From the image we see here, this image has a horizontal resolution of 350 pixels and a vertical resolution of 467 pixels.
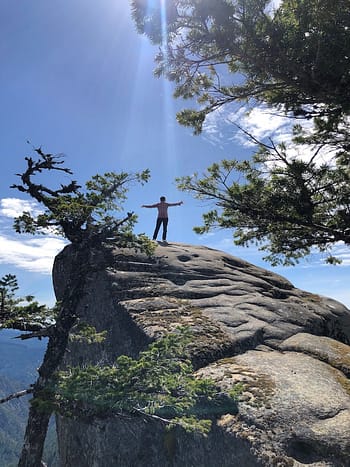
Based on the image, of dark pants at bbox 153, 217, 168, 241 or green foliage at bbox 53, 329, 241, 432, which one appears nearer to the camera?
green foliage at bbox 53, 329, 241, 432

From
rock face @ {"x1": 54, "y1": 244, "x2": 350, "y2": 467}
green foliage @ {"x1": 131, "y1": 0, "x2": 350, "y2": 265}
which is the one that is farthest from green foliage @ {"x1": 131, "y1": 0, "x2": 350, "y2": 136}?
rock face @ {"x1": 54, "y1": 244, "x2": 350, "y2": 467}

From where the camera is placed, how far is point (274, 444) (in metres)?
6.09

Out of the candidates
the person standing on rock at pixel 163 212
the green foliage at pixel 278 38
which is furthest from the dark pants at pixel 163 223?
the green foliage at pixel 278 38

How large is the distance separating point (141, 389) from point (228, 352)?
12.4 feet

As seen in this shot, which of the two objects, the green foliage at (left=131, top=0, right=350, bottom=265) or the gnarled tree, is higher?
the green foliage at (left=131, top=0, right=350, bottom=265)

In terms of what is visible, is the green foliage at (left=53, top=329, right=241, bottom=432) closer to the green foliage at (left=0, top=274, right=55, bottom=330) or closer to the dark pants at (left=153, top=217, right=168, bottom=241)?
the green foliage at (left=0, top=274, right=55, bottom=330)

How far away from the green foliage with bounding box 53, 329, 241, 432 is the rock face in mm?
484

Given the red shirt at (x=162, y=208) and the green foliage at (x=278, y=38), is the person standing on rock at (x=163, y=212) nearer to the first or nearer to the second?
the red shirt at (x=162, y=208)

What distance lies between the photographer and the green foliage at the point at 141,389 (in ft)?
21.0

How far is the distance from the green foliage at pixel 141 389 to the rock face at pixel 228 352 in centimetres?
48

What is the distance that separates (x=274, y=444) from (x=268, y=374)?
2.05 metres

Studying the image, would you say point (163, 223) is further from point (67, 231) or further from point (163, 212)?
point (67, 231)

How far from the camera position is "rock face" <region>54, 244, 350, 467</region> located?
6.36 meters

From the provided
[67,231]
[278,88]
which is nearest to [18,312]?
[67,231]
